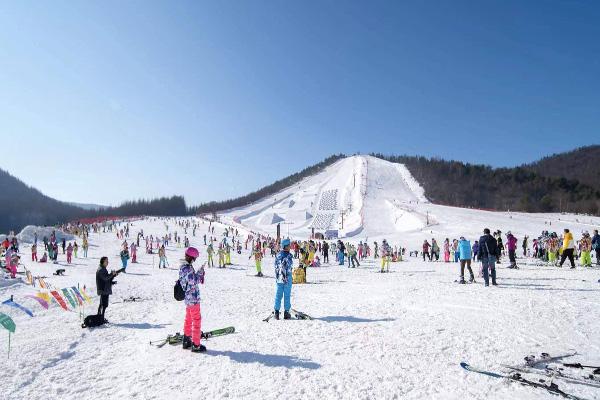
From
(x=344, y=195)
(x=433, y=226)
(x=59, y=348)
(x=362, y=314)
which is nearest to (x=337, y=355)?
(x=362, y=314)

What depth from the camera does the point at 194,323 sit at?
5.82m

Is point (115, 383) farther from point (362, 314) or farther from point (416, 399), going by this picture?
point (362, 314)

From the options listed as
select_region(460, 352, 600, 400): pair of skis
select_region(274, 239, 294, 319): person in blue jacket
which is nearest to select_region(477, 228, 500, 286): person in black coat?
select_region(460, 352, 600, 400): pair of skis

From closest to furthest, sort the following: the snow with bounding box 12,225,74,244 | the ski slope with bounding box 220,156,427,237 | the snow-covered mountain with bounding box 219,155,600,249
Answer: the snow with bounding box 12,225,74,244, the snow-covered mountain with bounding box 219,155,600,249, the ski slope with bounding box 220,156,427,237

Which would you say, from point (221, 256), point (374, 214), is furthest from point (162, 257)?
point (374, 214)

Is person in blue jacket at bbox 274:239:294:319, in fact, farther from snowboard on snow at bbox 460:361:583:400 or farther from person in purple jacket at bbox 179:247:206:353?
snowboard on snow at bbox 460:361:583:400

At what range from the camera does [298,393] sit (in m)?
4.31

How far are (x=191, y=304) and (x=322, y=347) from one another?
7.03ft

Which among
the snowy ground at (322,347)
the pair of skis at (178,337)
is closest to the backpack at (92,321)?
the snowy ground at (322,347)

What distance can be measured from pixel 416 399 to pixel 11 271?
18.2 metres

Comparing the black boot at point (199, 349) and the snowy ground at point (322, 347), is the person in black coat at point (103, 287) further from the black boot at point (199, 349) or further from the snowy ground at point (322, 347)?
the black boot at point (199, 349)

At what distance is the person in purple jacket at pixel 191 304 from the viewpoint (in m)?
5.79

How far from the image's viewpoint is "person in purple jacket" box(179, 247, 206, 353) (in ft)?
19.0

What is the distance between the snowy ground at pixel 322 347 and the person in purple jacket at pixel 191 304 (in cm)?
20
